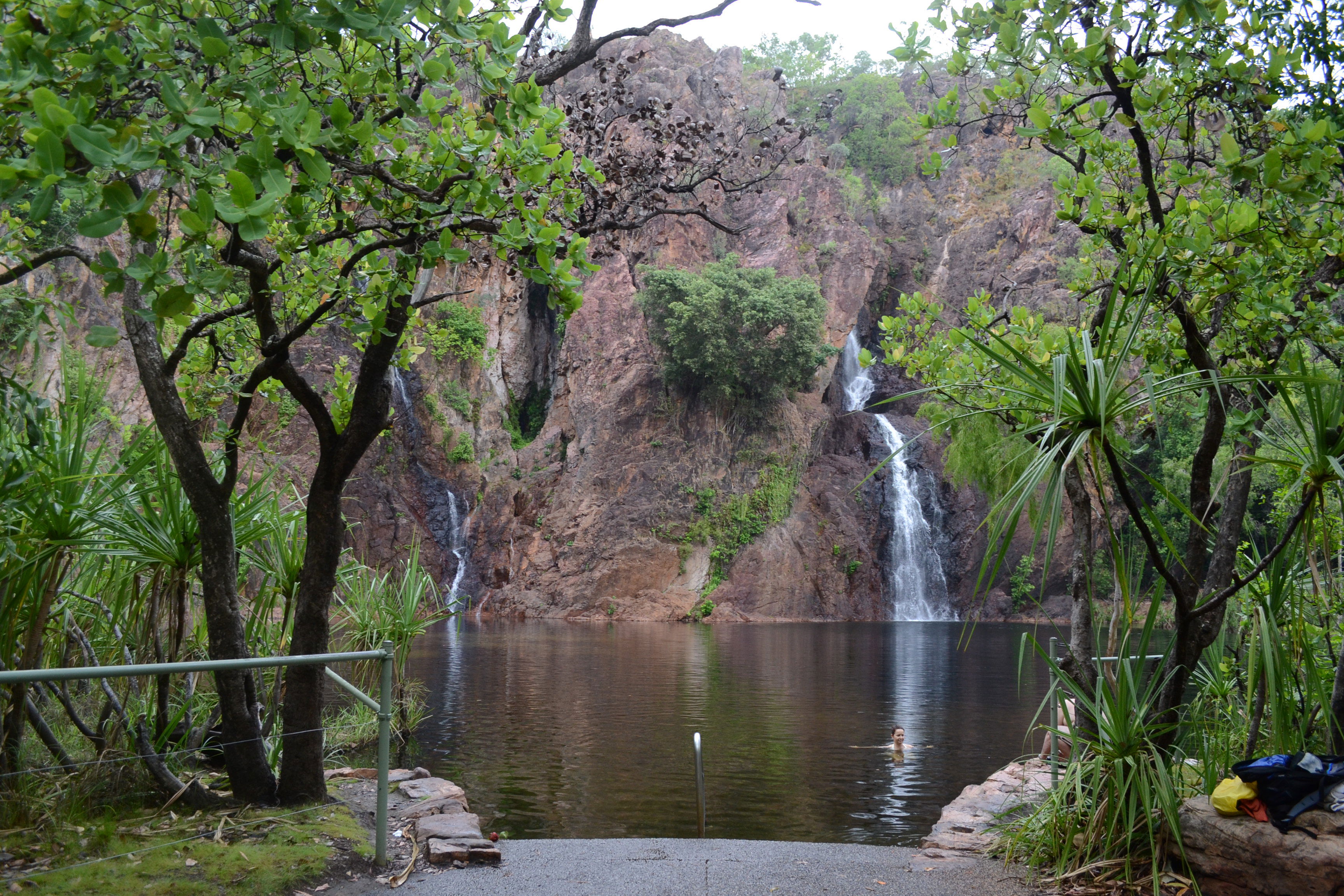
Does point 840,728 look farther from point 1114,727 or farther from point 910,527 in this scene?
point 910,527

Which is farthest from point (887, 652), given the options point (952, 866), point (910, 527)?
point (952, 866)

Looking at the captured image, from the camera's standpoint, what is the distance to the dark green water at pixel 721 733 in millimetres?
8312

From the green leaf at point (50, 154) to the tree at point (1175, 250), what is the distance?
3.10 m

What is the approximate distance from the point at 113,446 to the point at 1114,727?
15.3 m

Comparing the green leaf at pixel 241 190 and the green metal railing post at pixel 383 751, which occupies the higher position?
the green leaf at pixel 241 190

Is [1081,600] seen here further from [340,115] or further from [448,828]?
[340,115]

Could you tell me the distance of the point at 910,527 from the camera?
35.4 meters

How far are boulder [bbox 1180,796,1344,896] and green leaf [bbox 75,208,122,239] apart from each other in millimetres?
4691

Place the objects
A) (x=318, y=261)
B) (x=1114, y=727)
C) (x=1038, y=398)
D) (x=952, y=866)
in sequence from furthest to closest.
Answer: (x=318, y=261) → (x=952, y=866) → (x=1114, y=727) → (x=1038, y=398)

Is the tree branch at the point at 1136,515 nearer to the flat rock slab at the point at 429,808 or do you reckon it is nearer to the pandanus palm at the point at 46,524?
the flat rock slab at the point at 429,808

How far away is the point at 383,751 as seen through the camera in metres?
4.77

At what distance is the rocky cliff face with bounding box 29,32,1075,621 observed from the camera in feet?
109

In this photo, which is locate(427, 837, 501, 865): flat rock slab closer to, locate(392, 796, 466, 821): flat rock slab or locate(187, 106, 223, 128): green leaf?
locate(392, 796, 466, 821): flat rock slab

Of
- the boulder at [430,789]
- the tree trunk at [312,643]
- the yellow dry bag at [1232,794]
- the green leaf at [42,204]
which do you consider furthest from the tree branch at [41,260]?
the yellow dry bag at [1232,794]
